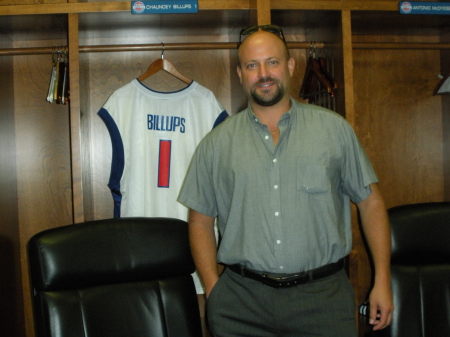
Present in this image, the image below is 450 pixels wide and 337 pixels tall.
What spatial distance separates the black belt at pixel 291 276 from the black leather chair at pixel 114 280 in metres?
0.20

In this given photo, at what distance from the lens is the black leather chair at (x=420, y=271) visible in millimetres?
1564

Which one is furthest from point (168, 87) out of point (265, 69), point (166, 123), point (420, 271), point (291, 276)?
point (420, 271)

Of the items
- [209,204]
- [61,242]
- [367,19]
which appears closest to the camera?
[61,242]

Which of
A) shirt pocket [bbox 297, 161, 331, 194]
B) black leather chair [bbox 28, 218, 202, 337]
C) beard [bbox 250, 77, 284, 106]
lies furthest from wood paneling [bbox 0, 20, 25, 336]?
shirt pocket [bbox 297, 161, 331, 194]

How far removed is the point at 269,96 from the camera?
1.61 meters

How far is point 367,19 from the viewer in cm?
249

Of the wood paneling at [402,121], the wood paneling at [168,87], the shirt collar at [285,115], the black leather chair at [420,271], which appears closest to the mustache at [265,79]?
the shirt collar at [285,115]

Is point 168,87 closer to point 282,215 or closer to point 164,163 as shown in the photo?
point 164,163

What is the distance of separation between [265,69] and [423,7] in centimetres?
115

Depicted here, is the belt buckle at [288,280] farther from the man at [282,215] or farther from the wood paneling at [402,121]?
the wood paneling at [402,121]

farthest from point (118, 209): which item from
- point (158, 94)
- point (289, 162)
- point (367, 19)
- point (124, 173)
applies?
point (367, 19)

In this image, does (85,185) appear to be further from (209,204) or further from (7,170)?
(209,204)

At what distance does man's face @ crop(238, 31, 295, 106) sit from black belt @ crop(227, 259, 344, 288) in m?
0.52

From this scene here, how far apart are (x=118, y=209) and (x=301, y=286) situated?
→ 1.10 m
